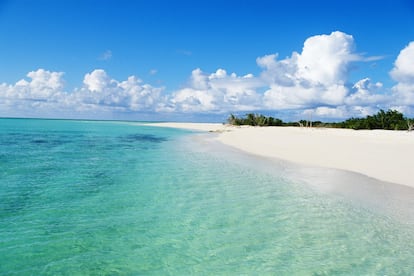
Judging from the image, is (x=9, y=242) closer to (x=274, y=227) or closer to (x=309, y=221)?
(x=274, y=227)

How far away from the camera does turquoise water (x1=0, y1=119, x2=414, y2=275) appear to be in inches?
185

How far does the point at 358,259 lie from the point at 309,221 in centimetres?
188

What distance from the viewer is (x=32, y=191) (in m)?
9.00

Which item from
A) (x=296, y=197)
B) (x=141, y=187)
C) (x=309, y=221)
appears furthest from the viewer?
(x=141, y=187)

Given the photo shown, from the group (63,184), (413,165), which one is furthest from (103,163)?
(413,165)

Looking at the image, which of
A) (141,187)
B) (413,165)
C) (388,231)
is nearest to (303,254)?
(388,231)

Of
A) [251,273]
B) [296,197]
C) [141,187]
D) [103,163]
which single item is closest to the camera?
[251,273]

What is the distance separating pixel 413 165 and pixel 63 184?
14.7 m

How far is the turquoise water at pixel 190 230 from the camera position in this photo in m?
4.69

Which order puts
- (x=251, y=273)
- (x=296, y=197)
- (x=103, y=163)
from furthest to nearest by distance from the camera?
(x=103, y=163)
(x=296, y=197)
(x=251, y=273)

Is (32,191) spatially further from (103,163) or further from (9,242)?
(103,163)

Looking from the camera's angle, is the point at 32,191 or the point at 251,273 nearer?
the point at 251,273

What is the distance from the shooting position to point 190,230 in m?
6.18

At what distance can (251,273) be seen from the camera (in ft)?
14.7
